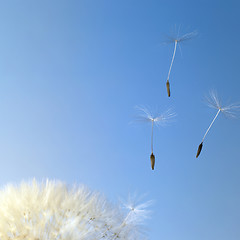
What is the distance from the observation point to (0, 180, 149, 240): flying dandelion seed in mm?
2766

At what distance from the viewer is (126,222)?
321 cm

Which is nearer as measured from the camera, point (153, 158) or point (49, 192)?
point (49, 192)

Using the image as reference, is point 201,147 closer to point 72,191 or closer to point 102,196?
point 102,196

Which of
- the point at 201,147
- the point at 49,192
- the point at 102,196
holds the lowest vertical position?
the point at 49,192

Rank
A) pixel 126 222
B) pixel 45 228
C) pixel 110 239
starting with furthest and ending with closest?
1. pixel 126 222
2. pixel 110 239
3. pixel 45 228

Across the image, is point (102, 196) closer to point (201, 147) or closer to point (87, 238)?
point (87, 238)

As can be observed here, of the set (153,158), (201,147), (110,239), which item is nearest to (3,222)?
(110,239)

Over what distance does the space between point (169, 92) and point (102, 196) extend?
1.18 m

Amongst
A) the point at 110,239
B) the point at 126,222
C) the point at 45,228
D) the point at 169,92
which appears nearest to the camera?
the point at 45,228

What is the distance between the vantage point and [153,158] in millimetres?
3295

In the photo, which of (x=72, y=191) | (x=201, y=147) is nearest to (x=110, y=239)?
(x=72, y=191)

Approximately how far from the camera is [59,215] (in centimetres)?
295

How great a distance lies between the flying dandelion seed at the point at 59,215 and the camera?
277 centimetres

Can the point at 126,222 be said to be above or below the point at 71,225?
above
